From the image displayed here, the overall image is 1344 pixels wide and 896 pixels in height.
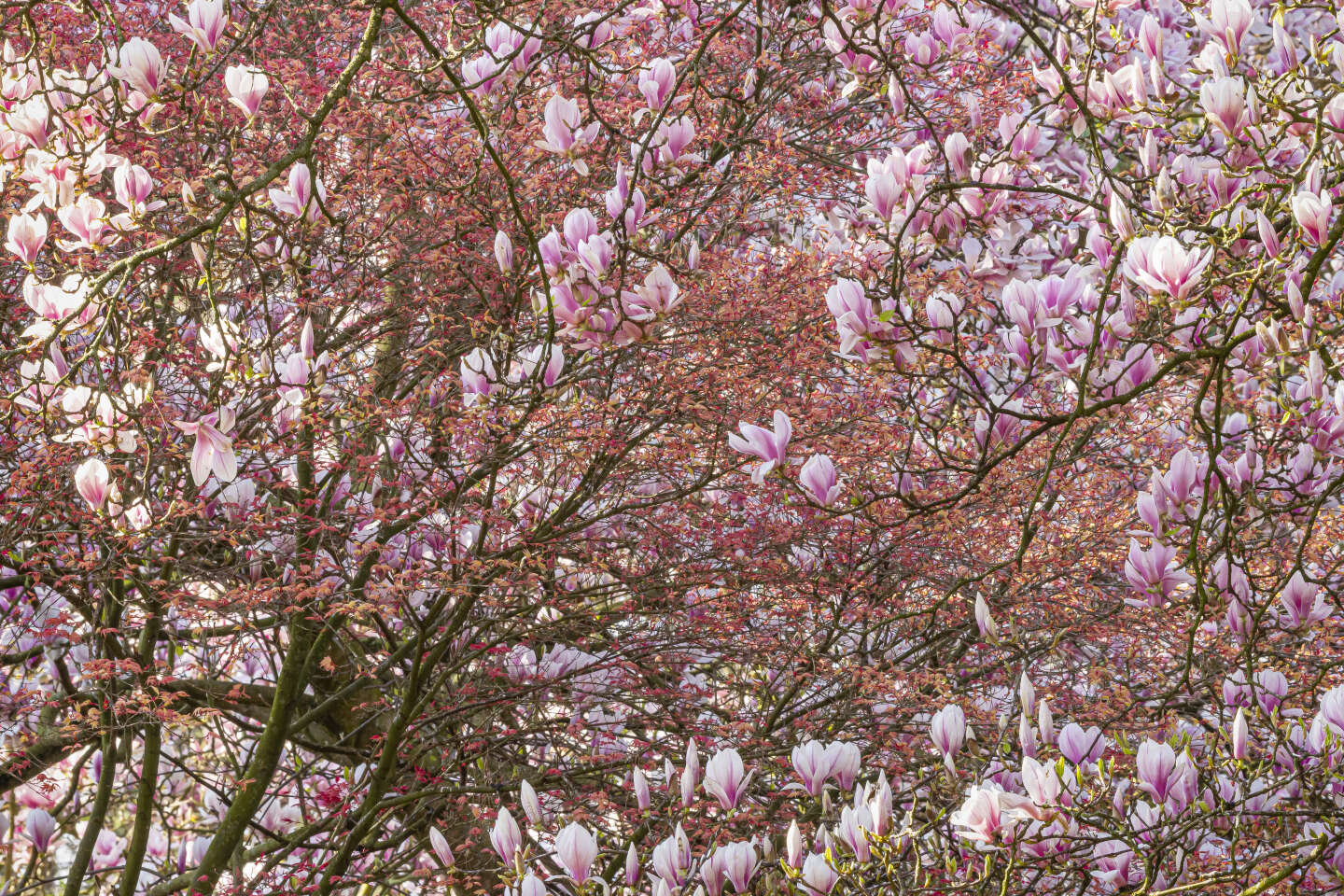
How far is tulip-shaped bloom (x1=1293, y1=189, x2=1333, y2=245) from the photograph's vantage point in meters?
2.34

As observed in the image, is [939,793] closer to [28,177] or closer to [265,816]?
[28,177]

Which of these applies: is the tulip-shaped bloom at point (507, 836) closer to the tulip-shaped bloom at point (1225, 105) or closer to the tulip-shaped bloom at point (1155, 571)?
the tulip-shaped bloom at point (1155, 571)

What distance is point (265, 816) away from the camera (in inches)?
205

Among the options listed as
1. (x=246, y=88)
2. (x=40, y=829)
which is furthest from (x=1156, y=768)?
(x=40, y=829)

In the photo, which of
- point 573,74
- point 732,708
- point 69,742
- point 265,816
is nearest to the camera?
point 732,708

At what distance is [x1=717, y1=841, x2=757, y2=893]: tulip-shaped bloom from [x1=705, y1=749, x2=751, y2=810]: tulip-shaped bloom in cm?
Answer: 18

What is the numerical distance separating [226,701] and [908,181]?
3.58 m

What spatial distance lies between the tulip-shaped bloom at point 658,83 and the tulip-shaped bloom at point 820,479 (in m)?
1.09

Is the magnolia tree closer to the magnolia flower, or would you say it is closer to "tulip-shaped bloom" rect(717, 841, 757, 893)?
"tulip-shaped bloom" rect(717, 841, 757, 893)

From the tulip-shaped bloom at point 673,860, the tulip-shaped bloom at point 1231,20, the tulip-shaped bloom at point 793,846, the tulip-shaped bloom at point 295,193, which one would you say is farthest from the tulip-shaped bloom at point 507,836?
the tulip-shaped bloom at point 1231,20

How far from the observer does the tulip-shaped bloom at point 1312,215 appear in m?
2.34

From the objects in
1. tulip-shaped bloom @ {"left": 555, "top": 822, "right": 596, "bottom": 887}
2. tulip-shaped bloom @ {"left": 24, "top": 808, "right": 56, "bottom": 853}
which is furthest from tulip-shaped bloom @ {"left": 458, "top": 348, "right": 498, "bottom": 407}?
tulip-shaped bloom @ {"left": 24, "top": 808, "right": 56, "bottom": 853}

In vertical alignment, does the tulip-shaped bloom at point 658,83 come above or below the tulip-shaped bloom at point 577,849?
above

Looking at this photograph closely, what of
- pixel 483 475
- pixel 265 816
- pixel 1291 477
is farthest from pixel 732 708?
pixel 265 816
